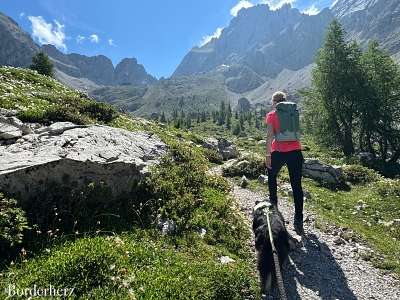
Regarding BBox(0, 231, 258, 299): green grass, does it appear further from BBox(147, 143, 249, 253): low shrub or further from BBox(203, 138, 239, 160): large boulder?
BBox(203, 138, 239, 160): large boulder

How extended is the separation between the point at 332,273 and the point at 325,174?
40.9 feet

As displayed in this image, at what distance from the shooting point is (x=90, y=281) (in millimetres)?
7488

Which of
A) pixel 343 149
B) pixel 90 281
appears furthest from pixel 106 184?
pixel 343 149

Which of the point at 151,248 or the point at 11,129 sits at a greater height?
the point at 11,129

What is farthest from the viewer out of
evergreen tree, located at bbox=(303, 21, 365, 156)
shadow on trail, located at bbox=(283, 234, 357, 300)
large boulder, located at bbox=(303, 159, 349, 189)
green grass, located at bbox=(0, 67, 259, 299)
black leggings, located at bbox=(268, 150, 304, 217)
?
evergreen tree, located at bbox=(303, 21, 365, 156)

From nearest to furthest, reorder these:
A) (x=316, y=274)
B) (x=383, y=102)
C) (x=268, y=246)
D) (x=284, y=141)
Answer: (x=268, y=246) → (x=316, y=274) → (x=284, y=141) → (x=383, y=102)

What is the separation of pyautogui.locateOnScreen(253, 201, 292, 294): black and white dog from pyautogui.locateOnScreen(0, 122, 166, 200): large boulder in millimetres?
4362

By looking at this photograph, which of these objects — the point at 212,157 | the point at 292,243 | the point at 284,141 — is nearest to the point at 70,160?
the point at 284,141

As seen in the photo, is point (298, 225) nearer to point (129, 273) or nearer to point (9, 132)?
point (129, 273)

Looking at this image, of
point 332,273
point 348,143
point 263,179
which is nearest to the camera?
point 332,273

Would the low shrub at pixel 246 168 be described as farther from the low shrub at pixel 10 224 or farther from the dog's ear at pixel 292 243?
the low shrub at pixel 10 224

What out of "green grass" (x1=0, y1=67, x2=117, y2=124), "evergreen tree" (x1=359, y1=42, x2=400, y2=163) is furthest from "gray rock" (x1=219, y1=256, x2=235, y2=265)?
"evergreen tree" (x1=359, y1=42, x2=400, y2=163)

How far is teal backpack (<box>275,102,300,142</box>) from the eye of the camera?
37.6 ft

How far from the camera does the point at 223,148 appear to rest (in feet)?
100
